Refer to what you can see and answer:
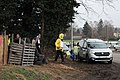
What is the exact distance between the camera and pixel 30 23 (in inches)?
822

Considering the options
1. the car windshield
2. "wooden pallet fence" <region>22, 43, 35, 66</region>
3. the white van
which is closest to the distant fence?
"wooden pallet fence" <region>22, 43, 35, 66</region>

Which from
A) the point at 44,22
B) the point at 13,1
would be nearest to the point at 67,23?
the point at 44,22

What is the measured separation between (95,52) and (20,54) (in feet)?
30.3

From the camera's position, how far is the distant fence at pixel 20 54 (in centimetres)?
1548

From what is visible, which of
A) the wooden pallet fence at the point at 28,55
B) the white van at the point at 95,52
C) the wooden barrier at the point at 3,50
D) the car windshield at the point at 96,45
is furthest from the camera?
the car windshield at the point at 96,45

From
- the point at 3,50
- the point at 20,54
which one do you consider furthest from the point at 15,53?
the point at 3,50

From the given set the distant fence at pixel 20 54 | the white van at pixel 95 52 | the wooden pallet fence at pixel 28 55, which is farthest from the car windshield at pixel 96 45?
the distant fence at pixel 20 54

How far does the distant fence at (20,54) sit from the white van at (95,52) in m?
8.21

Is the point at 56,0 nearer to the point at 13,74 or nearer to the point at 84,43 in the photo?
the point at 84,43

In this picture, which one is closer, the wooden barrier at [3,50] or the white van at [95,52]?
the wooden barrier at [3,50]

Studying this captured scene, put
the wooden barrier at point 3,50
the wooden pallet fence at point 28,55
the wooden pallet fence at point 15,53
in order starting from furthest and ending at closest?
1. the wooden pallet fence at point 28,55
2. the wooden pallet fence at point 15,53
3. the wooden barrier at point 3,50

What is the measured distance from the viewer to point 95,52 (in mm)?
23484

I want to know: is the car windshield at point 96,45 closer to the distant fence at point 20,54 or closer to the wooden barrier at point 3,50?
the distant fence at point 20,54

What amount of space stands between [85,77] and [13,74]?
5.01 m
